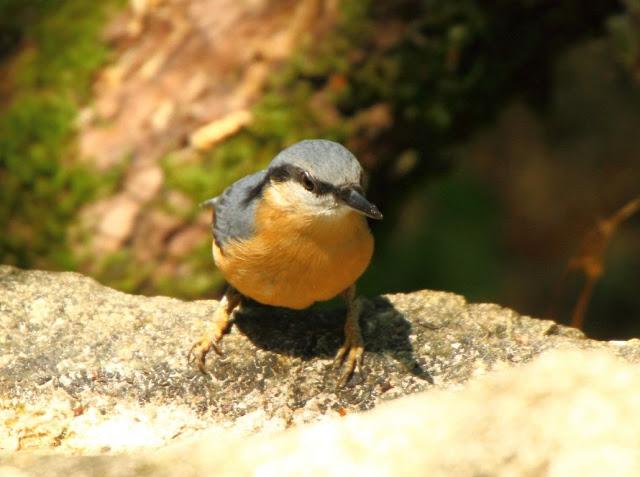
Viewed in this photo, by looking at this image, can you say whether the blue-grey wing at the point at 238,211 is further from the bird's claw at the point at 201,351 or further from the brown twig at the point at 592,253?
the brown twig at the point at 592,253

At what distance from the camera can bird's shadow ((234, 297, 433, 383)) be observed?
4039 millimetres

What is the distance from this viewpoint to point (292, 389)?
150 inches

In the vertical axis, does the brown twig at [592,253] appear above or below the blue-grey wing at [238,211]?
below

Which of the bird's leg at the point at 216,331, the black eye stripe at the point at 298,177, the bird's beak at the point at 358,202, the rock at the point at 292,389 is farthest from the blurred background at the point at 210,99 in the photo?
the bird's beak at the point at 358,202

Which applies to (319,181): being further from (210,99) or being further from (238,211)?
(210,99)

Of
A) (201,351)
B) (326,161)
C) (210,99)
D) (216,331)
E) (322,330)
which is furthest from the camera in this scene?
(210,99)

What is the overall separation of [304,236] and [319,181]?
0.25 m

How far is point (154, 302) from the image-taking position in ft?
13.9

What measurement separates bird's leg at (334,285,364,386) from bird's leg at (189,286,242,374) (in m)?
0.51

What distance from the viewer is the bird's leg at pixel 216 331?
393cm

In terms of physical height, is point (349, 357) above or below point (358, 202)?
below

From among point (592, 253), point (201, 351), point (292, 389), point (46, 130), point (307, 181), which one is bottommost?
point (592, 253)

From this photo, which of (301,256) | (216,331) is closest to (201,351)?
(216,331)

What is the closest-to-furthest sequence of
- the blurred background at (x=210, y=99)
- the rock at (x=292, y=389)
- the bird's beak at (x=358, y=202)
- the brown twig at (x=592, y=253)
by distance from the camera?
the rock at (x=292, y=389) < the bird's beak at (x=358, y=202) < the brown twig at (x=592, y=253) < the blurred background at (x=210, y=99)
